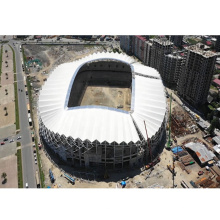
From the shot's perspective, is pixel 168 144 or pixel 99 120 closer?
pixel 99 120

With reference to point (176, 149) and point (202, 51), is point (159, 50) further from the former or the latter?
point (176, 149)

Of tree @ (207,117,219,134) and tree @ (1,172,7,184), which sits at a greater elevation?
tree @ (207,117,219,134)

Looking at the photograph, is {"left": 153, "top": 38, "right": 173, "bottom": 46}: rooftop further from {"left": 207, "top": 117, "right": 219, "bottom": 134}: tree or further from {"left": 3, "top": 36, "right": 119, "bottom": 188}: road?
{"left": 3, "top": 36, "right": 119, "bottom": 188}: road

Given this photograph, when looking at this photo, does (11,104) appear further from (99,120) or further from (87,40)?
(87,40)

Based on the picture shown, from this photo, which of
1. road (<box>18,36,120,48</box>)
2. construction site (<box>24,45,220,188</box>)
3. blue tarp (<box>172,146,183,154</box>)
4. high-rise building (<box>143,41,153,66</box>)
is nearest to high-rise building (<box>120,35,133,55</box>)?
road (<box>18,36,120,48</box>)

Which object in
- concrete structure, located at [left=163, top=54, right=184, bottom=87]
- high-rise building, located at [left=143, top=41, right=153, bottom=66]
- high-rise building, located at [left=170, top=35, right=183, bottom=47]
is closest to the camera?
concrete structure, located at [left=163, top=54, right=184, bottom=87]

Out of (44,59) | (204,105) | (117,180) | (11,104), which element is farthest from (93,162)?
(44,59)
